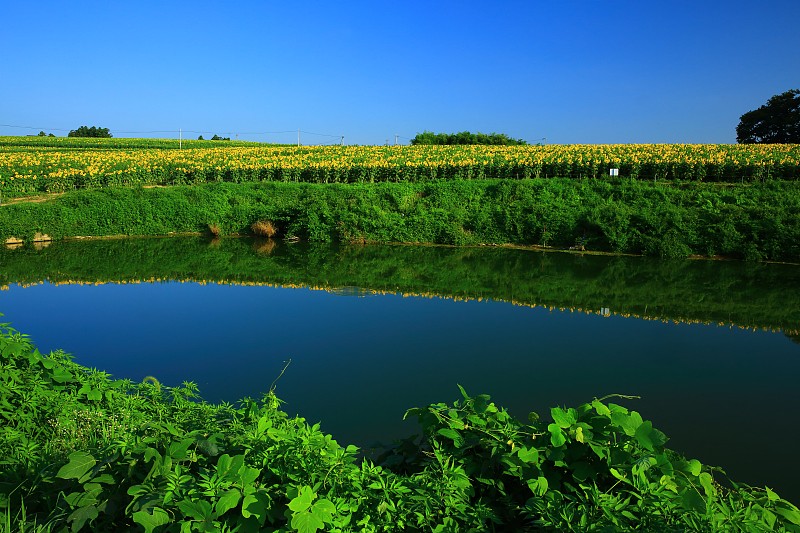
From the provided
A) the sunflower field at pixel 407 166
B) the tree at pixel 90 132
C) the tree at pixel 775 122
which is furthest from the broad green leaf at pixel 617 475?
the tree at pixel 90 132

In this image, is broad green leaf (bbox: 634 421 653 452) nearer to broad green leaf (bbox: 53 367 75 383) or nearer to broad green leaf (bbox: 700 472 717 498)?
broad green leaf (bbox: 700 472 717 498)

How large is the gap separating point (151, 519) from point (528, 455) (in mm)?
1672

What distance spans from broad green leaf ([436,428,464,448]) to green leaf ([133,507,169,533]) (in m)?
1.34

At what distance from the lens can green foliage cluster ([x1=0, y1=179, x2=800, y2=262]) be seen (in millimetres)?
18859

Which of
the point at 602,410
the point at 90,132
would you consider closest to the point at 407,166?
the point at 602,410

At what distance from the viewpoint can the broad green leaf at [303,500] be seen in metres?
2.22

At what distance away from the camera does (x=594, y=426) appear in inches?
107

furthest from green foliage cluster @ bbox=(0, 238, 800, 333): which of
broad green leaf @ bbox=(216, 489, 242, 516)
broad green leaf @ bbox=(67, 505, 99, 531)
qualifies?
broad green leaf @ bbox=(67, 505, 99, 531)

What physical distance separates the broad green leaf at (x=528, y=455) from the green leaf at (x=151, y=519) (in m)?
1.58

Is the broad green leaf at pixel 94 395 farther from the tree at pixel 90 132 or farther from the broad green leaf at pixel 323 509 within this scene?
the tree at pixel 90 132

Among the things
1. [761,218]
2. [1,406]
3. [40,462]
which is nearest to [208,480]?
[40,462]

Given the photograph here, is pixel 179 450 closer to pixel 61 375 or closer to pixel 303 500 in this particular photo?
pixel 303 500

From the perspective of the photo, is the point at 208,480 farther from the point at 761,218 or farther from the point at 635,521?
the point at 761,218

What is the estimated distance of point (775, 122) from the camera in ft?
136
